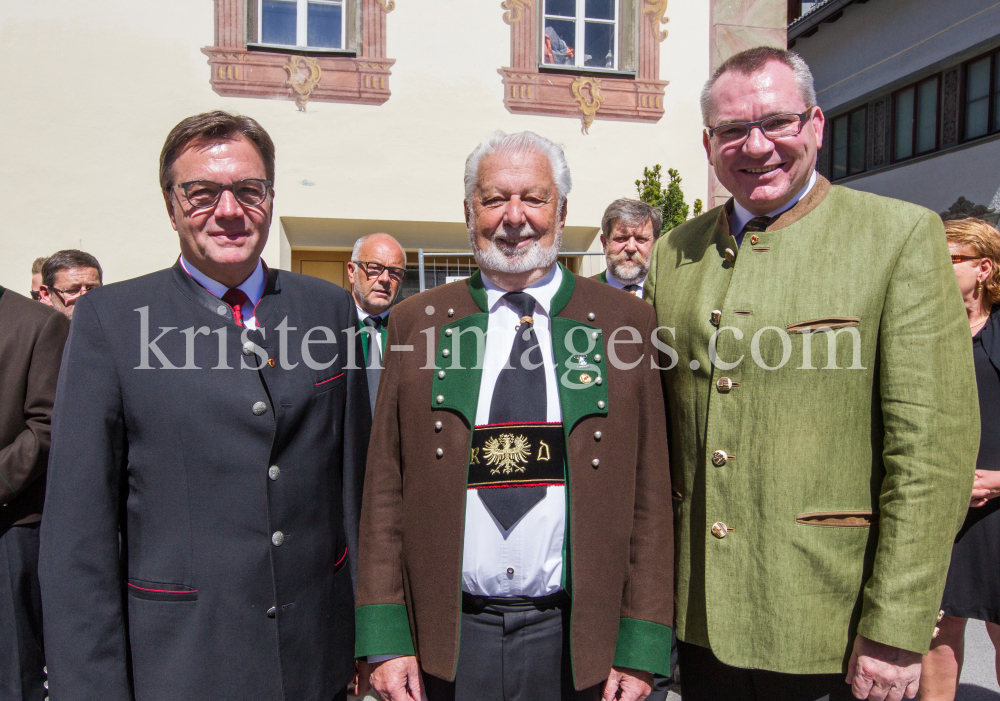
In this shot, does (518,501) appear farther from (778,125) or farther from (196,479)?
(778,125)

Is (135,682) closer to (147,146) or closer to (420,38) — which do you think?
(147,146)

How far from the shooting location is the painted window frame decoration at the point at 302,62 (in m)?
7.09

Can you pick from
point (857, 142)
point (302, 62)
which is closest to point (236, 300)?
point (302, 62)

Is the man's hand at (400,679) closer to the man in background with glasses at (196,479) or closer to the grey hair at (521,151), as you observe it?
Result: the man in background with glasses at (196,479)

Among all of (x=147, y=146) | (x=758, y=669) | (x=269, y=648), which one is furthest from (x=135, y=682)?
(x=147, y=146)

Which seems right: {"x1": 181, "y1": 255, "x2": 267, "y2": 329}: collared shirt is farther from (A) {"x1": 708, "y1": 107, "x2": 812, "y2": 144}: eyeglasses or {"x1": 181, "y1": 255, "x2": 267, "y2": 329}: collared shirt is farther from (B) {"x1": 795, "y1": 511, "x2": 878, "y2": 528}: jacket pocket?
(B) {"x1": 795, "y1": 511, "x2": 878, "y2": 528}: jacket pocket

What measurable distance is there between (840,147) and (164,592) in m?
15.8

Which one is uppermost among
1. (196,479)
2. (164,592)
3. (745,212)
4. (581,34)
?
(581,34)

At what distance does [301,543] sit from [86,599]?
1.64 feet

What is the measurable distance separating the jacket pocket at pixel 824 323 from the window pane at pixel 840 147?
14529 mm

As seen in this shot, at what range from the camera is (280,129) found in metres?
7.26

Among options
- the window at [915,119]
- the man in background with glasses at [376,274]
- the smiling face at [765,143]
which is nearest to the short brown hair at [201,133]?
the smiling face at [765,143]

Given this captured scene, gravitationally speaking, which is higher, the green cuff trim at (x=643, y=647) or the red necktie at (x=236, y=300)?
the red necktie at (x=236, y=300)

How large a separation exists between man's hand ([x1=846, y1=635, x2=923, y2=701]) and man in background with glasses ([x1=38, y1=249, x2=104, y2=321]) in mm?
4168
